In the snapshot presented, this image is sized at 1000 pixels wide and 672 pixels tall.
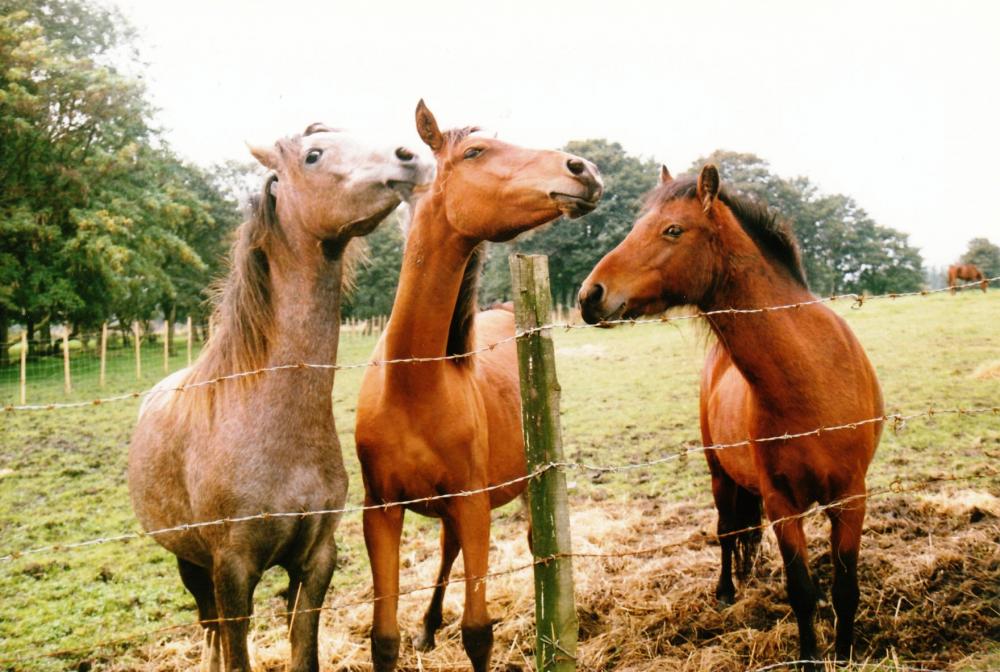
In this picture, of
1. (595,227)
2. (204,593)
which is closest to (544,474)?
(204,593)

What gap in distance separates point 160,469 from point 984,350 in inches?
533

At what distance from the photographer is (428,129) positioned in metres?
2.62

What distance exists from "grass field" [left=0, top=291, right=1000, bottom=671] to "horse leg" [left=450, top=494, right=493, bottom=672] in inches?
28.6

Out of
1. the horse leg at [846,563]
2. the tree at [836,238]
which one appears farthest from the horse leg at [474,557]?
the tree at [836,238]

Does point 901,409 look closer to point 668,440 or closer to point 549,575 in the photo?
point 668,440

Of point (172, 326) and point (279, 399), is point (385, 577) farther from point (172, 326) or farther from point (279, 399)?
point (172, 326)

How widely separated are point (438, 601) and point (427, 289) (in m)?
2.07

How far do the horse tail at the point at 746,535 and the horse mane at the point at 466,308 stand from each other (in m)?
2.26

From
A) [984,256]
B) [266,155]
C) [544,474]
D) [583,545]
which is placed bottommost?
[583,545]

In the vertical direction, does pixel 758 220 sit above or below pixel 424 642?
above

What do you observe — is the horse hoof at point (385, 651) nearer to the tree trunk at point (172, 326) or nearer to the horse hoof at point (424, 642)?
the horse hoof at point (424, 642)

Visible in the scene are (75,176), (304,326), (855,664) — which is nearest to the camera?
(304,326)

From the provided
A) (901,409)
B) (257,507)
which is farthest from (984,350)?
(257,507)

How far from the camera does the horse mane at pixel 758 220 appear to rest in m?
3.27
